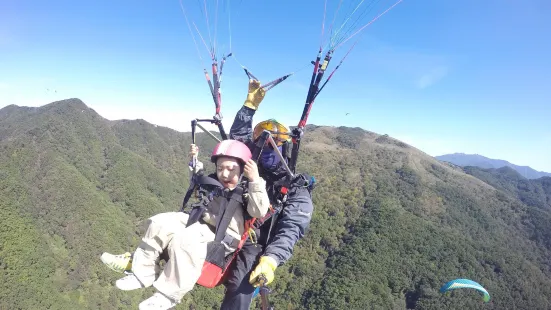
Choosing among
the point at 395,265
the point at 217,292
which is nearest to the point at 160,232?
the point at 217,292

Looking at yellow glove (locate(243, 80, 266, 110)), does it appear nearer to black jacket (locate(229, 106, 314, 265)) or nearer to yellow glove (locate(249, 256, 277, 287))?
black jacket (locate(229, 106, 314, 265))

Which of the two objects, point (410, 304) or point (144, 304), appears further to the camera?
point (410, 304)

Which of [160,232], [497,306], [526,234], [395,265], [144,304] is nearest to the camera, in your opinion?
[144,304]

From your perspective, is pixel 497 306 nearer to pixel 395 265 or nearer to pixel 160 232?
pixel 395 265

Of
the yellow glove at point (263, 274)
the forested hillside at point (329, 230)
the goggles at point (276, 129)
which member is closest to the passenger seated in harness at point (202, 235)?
the yellow glove at point (263, 274)

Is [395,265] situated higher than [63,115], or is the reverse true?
[63,115]

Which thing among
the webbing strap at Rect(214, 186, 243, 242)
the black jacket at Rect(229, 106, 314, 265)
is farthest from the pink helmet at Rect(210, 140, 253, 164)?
the black jacket at Rect(229, 106, 314, 265)

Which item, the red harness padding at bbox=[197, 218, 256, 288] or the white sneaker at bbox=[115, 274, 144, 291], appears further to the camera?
the red harness padding at bbox=[197, 218, 256, 288]

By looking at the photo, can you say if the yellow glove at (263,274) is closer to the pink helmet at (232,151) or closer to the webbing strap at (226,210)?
the webbing strap at (226,210)

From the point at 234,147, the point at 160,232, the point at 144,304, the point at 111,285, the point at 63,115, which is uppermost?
the point at 63,115
